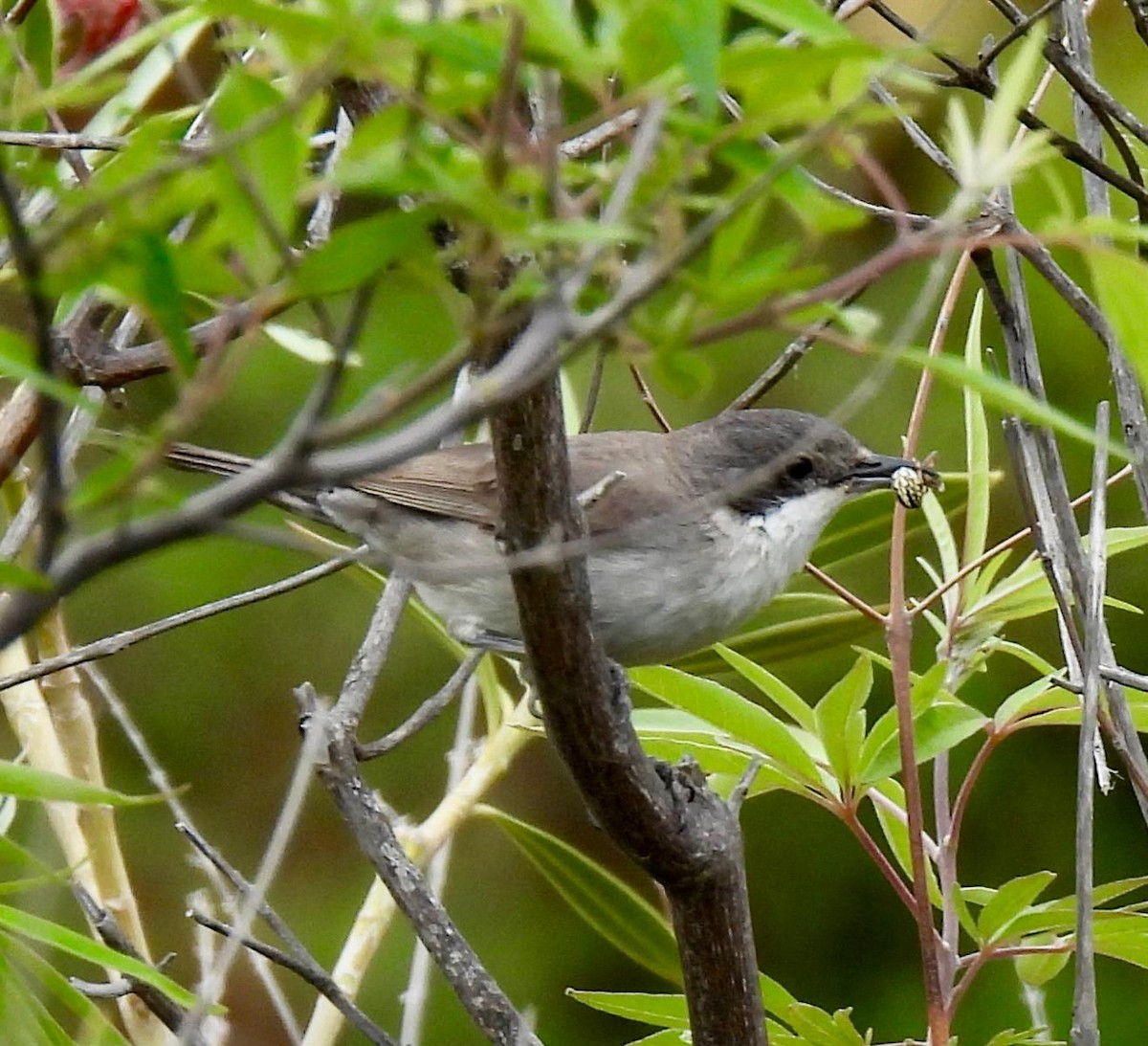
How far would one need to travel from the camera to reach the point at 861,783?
7.56 ft

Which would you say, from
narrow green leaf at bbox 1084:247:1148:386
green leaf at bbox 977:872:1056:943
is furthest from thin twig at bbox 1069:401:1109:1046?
narrow green leaf at bbox 1084:247:1148:386

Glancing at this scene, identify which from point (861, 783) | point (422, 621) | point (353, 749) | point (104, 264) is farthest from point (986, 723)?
point (104, 264)

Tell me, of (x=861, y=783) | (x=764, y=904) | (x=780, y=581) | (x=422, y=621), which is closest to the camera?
(x=861, y=783)

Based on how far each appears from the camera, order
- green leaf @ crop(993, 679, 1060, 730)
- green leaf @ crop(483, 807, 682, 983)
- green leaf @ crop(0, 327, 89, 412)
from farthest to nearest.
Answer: green leaf @ crop(483, 807, 682, 983)
green leaf @ crop(993, 679, 1060, 730)
green leaf @ crop(0, 327, 89, 412)

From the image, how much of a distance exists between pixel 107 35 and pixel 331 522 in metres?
1.49

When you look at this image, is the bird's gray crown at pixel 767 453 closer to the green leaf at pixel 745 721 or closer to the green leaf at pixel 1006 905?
the green leaf at pixel 745 721

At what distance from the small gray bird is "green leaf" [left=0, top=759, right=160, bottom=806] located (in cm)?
126

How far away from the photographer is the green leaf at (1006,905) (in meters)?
2.21

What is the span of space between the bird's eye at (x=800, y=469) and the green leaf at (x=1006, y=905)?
3.96 ft

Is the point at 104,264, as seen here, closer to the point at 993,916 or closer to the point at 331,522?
the point at 993,916

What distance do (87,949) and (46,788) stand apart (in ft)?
0.54

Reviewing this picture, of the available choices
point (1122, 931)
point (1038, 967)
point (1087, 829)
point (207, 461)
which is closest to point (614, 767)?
point (1087, 829)

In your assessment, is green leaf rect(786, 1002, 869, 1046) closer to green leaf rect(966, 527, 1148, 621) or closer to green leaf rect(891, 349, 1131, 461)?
green leaf rect(966, 527, 1148, 621)

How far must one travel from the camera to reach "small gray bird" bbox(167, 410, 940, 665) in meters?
3.04
